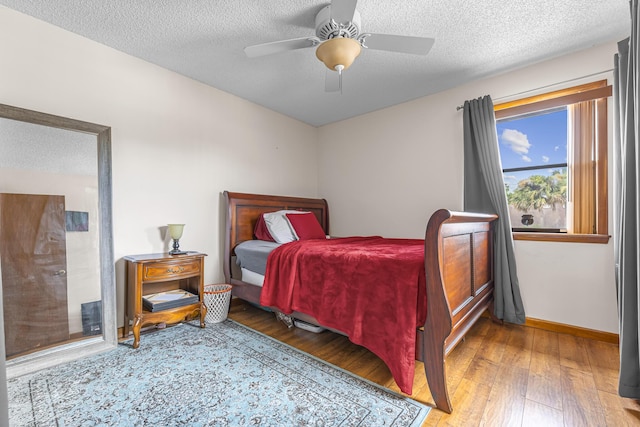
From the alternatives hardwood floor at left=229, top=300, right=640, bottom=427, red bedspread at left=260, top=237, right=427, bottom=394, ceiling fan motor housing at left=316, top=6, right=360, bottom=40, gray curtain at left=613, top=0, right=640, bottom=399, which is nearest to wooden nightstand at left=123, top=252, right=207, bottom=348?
hardwood floor at left=229, top=300, right=640, bottom=427

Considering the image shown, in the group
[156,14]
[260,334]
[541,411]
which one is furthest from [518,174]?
[156,14]

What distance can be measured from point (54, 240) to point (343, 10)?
2.57m

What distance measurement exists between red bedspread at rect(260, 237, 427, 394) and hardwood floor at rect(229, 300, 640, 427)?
282 mm

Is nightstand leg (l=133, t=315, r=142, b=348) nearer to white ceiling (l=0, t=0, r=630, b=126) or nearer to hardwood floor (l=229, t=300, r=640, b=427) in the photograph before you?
hardwood floor (l=229, t=300, r=640, b=427)

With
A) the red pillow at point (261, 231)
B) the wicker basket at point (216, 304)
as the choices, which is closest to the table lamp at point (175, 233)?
the wicker basket at point (216, 304)

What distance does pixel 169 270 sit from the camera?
7.77 ft

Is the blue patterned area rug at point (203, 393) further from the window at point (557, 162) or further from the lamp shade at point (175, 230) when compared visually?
the window at point (557, 162)

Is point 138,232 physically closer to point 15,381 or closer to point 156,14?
point 15,381

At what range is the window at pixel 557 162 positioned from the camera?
2.39 meters

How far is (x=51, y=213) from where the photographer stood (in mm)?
2061

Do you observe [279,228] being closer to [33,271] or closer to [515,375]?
[33,271]

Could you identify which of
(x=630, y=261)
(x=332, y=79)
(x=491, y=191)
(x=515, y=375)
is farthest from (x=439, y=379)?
(x=332, y=79)

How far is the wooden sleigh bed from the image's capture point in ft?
4.85

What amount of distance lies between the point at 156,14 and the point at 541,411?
11.3 feet
